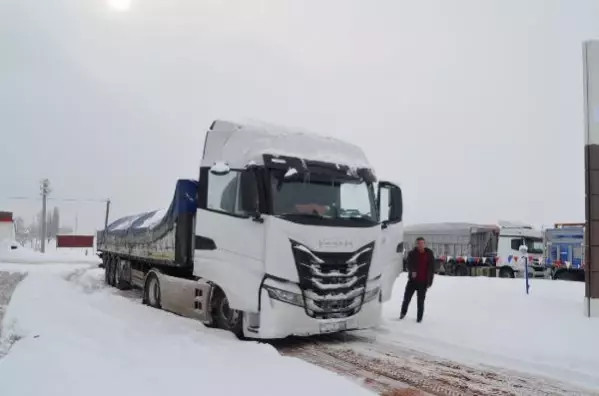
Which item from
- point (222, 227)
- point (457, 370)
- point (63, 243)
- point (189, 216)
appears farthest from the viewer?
point (63, 243)

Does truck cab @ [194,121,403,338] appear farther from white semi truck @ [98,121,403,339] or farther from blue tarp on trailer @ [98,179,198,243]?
blue tarp on trailer @ [98,179,198,243]

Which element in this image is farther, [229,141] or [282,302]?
[229,141]

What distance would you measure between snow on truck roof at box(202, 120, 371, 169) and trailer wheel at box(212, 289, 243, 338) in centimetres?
210

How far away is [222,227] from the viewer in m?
7.61

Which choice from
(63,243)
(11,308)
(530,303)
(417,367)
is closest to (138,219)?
(11,308)

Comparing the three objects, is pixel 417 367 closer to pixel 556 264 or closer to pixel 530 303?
pixel 530 303

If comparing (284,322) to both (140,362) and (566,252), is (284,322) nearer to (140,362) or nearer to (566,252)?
(140,362)

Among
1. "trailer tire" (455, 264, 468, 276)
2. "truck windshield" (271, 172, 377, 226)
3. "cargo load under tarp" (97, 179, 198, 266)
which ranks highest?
"truck windshield" (271, 172, 377, 226)

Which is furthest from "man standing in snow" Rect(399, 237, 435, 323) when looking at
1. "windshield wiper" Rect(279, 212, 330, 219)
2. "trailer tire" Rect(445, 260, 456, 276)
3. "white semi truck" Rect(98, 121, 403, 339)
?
"trailer tire" Rect(445, 260, 456, 276)

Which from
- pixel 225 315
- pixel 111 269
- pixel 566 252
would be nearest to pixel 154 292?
pixel 225 315

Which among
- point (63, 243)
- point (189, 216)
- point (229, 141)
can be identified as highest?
point (229, 141)

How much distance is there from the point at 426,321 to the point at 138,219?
7.79 m

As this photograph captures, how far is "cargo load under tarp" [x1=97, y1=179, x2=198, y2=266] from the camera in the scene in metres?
8.79

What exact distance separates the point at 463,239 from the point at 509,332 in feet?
78.5
